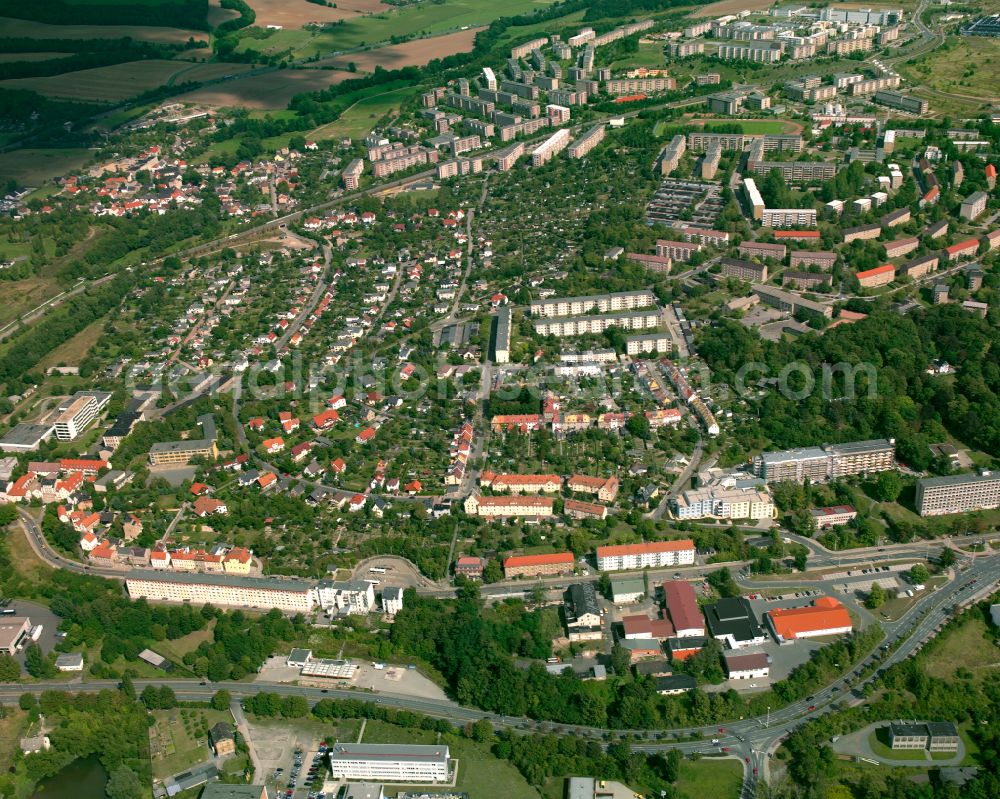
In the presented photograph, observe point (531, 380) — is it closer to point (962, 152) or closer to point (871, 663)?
point (871, 663)

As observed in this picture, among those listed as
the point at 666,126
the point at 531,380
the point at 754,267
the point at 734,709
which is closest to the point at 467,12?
the point at 666,126

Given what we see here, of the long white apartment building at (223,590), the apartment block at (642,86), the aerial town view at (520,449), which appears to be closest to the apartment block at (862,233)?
the aerial town view at (520,449)

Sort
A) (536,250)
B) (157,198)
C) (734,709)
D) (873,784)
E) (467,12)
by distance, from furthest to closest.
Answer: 1. (467,12)
2. (157,198)
3. (536,250)
4. (734,709)
5. (873,784)

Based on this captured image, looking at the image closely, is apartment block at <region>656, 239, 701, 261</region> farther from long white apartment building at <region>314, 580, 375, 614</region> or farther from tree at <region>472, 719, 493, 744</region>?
tree at <region>472, 719, 493, 744</region>

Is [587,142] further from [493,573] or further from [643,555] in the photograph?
[493,573]

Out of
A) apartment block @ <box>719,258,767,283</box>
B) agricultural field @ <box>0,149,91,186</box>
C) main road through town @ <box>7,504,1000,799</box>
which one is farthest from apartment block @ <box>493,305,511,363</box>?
agricultural field @ <box>0,149,91,186</box>

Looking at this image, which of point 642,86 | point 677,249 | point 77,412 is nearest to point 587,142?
point 642,86
